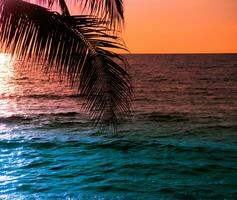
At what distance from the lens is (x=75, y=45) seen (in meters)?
3.48

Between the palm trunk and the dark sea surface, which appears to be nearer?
the palm trunk

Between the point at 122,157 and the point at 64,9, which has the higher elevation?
the point at 64,9

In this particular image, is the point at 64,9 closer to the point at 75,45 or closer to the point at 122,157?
the point at 75,45

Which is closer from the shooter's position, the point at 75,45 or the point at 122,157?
the point at 75,45

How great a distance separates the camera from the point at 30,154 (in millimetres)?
18844

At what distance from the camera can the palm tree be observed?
3.44m

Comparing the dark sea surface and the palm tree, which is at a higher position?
the palm tree

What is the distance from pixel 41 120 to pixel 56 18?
2878 centimetres

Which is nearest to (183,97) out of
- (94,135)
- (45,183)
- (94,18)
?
(94,135)

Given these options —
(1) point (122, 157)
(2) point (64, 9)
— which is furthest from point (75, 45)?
(1) point (122, 157)

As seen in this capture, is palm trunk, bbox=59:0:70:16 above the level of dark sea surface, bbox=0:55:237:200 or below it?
above

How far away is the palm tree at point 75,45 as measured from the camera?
11.3 ft

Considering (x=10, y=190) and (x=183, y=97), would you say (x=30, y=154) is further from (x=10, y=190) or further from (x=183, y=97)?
(x=183, y=97)

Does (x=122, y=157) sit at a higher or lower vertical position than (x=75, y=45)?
lower
